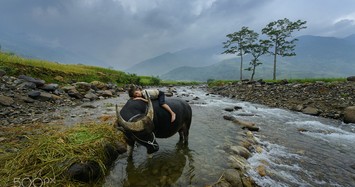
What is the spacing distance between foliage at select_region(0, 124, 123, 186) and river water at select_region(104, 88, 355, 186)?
2.71 feet

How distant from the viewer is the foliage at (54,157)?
433 cm

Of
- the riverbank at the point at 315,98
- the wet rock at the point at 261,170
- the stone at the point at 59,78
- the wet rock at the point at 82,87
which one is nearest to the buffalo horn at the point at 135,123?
the wet rock at the point at 261,170

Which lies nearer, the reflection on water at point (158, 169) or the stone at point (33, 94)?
the reflection on water at point (158, 169)

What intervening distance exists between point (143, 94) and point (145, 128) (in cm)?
123

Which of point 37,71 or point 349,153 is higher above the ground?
point 37,71

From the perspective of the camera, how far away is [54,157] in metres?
4.80

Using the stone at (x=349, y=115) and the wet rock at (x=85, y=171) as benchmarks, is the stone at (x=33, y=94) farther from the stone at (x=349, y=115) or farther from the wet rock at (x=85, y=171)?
the stone at (x=349, y=115)

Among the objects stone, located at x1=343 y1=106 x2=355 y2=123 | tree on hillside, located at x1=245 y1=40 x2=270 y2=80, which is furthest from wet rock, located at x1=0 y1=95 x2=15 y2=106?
tree on hillside, located at x1=245 y1=40 x2=270 y2=80

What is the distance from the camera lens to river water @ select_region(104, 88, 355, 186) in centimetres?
544

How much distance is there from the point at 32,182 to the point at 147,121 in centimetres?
256

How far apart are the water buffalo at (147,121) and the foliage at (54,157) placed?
100 centimetres

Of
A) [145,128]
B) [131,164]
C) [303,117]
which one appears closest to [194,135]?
[131,164]

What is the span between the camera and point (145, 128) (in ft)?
16.0

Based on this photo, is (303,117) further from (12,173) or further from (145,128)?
(12,173)
